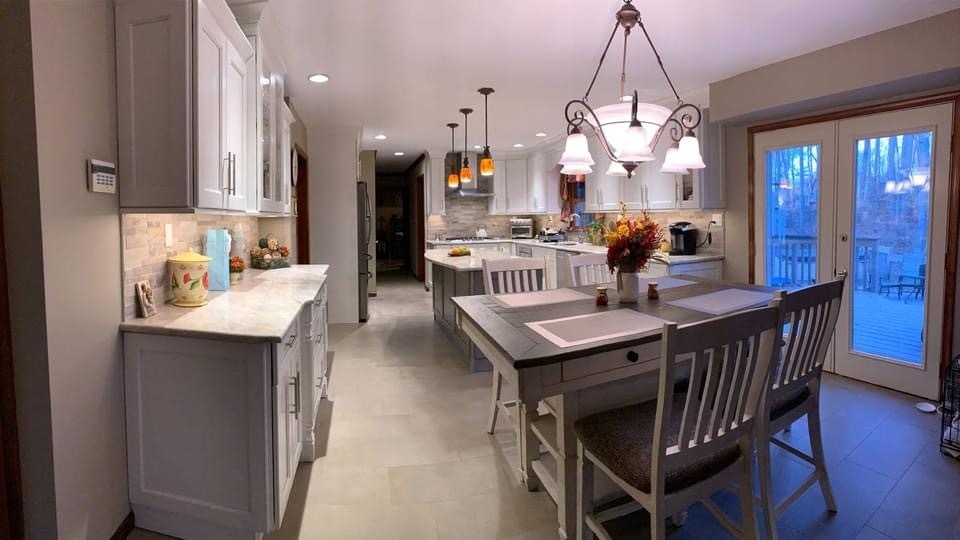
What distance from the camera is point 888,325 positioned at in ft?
11.5

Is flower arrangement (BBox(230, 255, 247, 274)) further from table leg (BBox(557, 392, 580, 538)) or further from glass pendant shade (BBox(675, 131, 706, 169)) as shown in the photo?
glass pendant shade (BBox(675, 131, 706, 169))

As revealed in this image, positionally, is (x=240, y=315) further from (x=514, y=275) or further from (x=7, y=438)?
(x=514, y=275)

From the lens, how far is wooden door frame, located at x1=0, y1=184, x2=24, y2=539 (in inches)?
57.7

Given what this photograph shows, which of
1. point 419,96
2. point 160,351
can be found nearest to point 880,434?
point 160,351

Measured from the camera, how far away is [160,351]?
184 centimetres

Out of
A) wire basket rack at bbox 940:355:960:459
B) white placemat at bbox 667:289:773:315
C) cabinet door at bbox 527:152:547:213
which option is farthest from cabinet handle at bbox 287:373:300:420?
cabinet door at bbox 527:152:547:213

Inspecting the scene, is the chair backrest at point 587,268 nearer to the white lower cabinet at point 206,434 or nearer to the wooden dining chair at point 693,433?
the wooden dining chair at point 693,433

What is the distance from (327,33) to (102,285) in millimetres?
2007

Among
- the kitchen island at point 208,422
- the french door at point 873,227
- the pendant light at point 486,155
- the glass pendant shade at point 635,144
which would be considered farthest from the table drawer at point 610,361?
the pendant light at point 486,155

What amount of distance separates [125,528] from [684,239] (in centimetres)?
456

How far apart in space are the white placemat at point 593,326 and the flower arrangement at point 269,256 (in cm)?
277

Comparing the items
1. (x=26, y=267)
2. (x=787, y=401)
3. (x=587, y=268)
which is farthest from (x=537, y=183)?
(x=26, y=267)

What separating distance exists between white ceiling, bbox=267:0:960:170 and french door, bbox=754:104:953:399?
0.77 m

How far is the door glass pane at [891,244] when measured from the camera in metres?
3.28
